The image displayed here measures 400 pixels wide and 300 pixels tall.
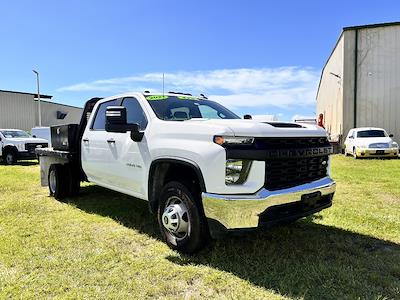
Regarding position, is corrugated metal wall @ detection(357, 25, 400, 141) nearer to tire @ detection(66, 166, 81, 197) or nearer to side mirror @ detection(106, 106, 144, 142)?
tire @ detection(66, 166, 81, 197)

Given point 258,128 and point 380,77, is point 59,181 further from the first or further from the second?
point 380,77

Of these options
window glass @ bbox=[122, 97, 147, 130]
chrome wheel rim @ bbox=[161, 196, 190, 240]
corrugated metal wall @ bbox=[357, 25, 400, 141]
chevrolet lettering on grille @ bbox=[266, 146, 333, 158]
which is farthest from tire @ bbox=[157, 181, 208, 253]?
corrugated metal wall @ bbox=[357, 25, 400, 141]

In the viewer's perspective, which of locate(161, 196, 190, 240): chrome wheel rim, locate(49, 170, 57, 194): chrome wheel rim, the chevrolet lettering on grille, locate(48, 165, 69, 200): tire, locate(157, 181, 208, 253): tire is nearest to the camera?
the chevrolet lettering on grille

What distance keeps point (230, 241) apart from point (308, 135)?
1594 millimetres

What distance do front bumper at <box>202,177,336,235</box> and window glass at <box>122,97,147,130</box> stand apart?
5.37 ft

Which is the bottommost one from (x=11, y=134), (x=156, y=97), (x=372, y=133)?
(x=372, y=133)

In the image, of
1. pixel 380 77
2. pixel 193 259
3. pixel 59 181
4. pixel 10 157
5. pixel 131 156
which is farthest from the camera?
pixel 380 77

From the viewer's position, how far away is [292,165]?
4035 millimetres

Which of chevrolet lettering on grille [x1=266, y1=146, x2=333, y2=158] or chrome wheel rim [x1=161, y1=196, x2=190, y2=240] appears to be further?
chrome wheel rim [x1=161, y1=196, x2=190, y2=240]

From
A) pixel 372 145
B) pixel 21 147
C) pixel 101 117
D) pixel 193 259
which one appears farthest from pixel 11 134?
pixel 193 259

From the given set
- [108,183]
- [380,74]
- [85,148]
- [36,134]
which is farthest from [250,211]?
[380,74]

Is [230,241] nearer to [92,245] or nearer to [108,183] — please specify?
[92,245]

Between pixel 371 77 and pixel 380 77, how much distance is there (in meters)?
0.52

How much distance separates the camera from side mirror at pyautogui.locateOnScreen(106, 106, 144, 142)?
4566mm
